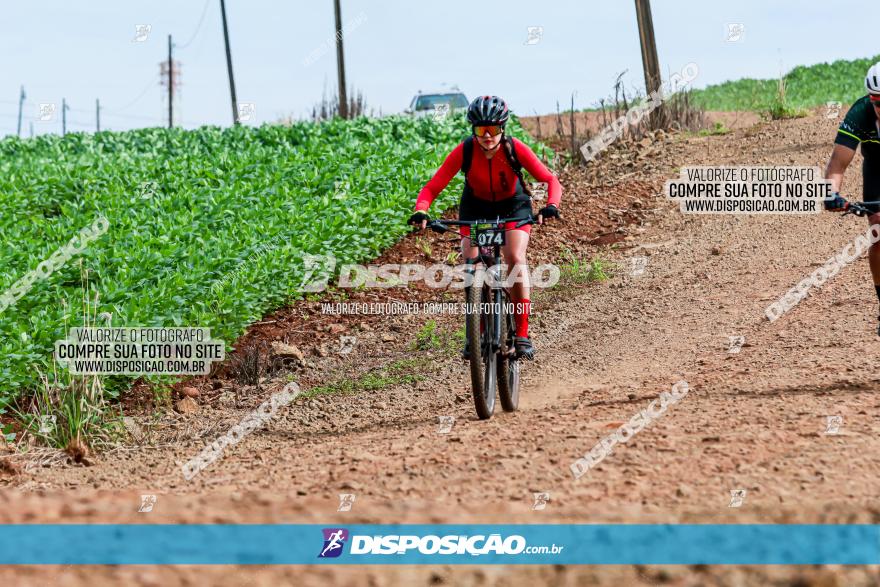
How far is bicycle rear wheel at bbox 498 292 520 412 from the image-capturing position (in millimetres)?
7547

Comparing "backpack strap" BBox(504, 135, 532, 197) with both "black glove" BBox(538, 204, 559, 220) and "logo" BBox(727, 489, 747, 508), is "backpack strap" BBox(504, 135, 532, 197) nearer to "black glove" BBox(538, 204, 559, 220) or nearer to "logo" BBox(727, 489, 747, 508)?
"black glove" BBox(538, 204, 559, 220)

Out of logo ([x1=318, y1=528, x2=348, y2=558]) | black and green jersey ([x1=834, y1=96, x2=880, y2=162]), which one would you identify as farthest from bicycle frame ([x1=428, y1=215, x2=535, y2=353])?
logo ([x1=318, y1=528, x2=348, y2=558])

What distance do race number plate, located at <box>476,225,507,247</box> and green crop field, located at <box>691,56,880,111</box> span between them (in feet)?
87.9

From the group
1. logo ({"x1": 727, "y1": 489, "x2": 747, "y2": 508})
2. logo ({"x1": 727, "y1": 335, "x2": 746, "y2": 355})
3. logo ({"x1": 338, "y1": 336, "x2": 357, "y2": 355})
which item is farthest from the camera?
logo ({"x1": 338, "y1": 336, "x2": 357, "y2": 355})

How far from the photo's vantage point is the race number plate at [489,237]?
740 cm

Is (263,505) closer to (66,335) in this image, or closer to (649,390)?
(649,390)

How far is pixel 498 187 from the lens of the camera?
26.0ft

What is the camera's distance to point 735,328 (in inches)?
410

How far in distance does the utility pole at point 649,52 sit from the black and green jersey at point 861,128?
Answer: 39.5ft

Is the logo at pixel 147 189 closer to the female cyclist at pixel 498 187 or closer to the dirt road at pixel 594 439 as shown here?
the dirt road at pixel 594 439

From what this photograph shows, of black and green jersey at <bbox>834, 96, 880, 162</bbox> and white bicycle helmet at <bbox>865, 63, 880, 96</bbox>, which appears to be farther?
black and green jersey at <bbox>834, 96, 880, 162</bbox>

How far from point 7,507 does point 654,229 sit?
39.2ft

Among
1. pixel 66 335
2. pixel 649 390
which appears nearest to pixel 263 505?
pixel 649 390

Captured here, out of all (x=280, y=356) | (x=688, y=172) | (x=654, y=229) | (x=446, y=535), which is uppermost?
(x=688, y=172)
